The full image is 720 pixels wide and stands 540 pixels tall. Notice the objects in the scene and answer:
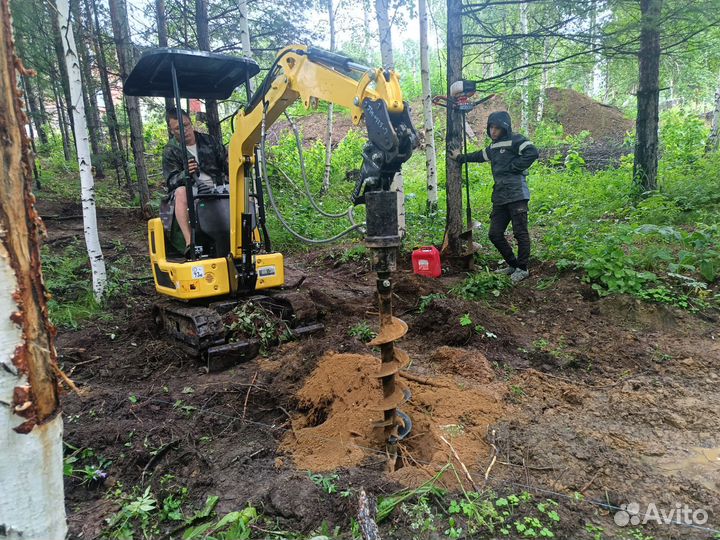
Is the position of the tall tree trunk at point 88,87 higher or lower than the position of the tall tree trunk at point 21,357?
higher

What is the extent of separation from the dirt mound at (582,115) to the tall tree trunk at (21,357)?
24.7 m

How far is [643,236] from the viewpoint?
6711mm

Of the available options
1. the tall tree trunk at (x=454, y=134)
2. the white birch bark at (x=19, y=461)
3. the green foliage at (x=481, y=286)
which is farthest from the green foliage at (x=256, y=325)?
the white birch bark at (x=19, y=461)

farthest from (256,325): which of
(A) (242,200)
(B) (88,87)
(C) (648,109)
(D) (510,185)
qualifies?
(B) (88,87)

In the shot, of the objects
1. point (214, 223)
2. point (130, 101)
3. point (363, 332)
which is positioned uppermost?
point (130, 101)

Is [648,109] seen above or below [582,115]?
below

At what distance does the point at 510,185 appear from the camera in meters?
6.14

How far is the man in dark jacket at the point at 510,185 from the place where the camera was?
609cm

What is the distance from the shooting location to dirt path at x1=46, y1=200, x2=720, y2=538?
106 inches

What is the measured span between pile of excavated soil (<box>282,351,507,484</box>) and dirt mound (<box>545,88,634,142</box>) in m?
22.4

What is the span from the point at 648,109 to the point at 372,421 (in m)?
8.16

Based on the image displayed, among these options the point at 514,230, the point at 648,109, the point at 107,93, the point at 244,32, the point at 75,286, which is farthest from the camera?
the point at 107,93

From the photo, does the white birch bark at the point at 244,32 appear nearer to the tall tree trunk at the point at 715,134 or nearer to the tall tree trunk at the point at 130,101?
the tall tree trunk at the point at 130,101

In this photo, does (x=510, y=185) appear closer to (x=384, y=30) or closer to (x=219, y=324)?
(x=219, y=324)
